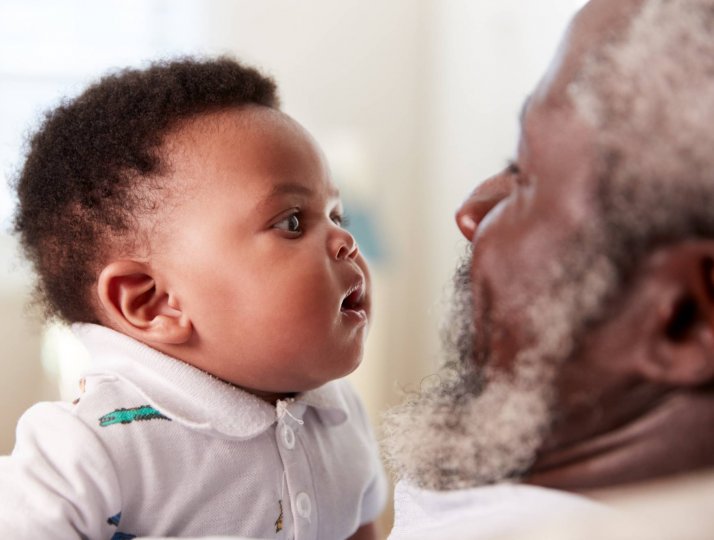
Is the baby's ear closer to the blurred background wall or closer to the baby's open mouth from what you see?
the baby's open mouth

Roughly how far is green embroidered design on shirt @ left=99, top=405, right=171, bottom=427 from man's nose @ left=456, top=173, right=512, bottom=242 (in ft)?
1.49

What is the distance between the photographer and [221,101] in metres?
1.13

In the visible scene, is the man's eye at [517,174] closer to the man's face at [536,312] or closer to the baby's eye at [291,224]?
the man's face at [536,312]

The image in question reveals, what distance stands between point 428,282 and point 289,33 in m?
1.11

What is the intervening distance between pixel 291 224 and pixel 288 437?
0.90ft

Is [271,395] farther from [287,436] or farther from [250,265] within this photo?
[250,265]

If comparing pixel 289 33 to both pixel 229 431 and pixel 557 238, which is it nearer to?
pixel 229 431

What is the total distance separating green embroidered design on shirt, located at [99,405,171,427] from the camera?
0.98 meters

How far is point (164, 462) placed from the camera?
0.99 m

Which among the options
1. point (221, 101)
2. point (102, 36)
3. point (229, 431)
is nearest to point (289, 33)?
point (102, 36)

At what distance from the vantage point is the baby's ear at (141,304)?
1.08 metres

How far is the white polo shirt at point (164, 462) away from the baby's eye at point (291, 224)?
0.69 ft

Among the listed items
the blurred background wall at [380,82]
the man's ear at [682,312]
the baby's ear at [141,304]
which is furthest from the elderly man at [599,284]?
the blurred background wall at [380,82]

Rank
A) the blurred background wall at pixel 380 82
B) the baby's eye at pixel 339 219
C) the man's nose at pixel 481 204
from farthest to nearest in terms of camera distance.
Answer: the blurred background wall at pixel 380 82 → the baby's eye at pixel 339 219 → the man's nose at pixel 481 204
